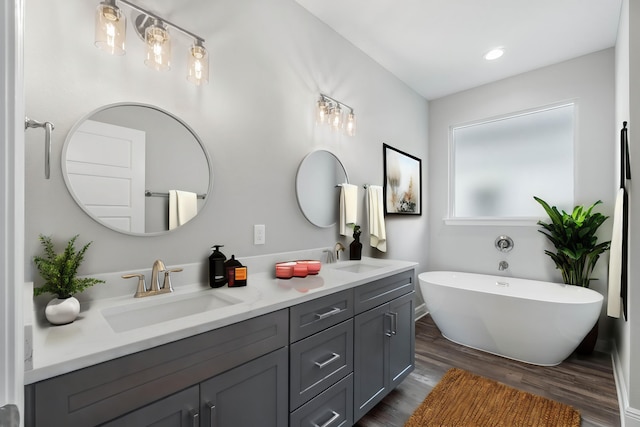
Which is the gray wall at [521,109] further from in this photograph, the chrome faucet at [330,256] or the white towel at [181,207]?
the white towel at [181,207]

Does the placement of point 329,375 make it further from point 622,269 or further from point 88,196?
point 622,269

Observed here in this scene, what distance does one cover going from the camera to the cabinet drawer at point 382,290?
1.72m

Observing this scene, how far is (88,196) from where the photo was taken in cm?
123

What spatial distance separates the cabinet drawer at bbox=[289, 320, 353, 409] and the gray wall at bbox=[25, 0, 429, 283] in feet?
2.21

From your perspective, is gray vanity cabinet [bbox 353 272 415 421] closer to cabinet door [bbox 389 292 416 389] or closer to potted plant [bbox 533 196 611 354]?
cabinet door [bbox 389 292 416 389]

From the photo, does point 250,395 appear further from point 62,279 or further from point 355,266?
point 355,266

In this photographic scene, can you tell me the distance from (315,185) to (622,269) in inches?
80.4

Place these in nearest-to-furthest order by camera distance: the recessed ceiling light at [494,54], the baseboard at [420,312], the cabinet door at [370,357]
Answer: the cabinet door at [370,357]
the recessed ceiling light at [494,54]
the baseboard at [420,312]

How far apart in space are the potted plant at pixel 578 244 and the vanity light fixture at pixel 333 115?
7.03ft

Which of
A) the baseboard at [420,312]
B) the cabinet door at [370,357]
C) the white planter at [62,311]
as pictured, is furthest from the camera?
the baseboard at [420,312]

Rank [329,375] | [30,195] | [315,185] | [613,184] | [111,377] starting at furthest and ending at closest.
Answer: [613,184] → [315,185] → [329,375] → [30,195] → [111,377]

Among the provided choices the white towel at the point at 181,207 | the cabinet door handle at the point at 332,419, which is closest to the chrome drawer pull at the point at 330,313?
the cabinet door handle at the point at 332,419

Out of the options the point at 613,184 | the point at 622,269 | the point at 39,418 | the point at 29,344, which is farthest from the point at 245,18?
the point at 613,184

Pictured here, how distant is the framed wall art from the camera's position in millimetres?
3027
